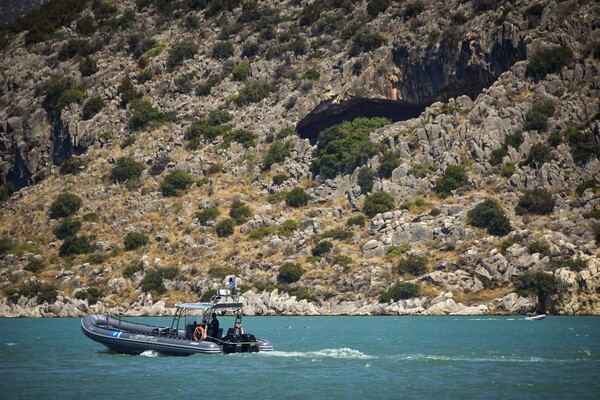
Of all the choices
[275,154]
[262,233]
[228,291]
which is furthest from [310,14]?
[228,291]

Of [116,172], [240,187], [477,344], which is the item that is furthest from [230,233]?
[477,344]

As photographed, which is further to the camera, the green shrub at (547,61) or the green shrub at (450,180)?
the green shrub at (547,61)

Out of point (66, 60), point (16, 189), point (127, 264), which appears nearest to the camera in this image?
point (127, 264)

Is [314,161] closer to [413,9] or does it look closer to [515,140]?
[515,140]

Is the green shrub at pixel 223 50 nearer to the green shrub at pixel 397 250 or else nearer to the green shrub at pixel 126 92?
the green shrub at pixel 126 92

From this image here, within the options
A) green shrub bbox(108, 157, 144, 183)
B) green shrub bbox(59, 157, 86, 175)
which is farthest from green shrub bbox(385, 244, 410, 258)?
green shrub bbox(59, 157, 86, 175)

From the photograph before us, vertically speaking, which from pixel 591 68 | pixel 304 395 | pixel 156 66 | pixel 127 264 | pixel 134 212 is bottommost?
pixel 304 395

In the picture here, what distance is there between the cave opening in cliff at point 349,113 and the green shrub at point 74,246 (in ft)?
117

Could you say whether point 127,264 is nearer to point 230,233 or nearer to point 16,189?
point 230,233

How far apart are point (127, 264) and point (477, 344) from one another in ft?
189

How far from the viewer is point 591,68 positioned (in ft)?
368

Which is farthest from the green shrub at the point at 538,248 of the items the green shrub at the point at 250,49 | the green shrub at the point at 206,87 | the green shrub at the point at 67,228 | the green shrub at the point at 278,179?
the green shrub at the point at 250,49

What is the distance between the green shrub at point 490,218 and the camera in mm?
99625

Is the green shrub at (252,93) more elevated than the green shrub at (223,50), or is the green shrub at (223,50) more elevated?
the green shrub at (223,50)
